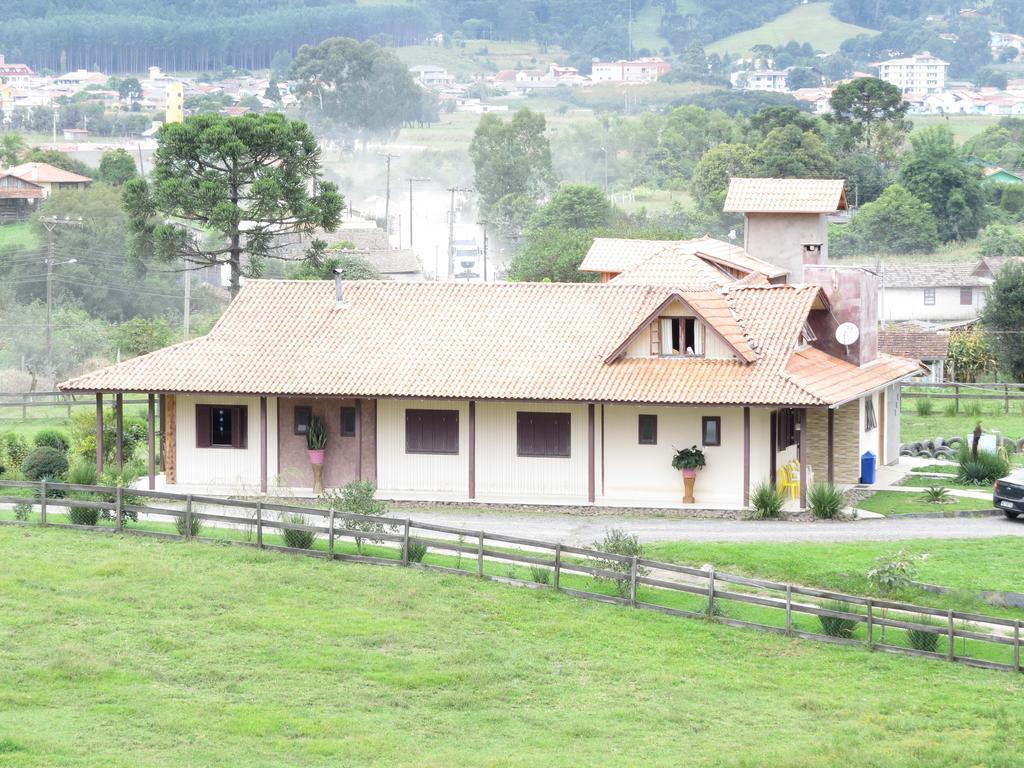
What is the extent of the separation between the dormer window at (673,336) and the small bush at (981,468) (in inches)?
314

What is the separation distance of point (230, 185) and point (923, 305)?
5148 centimetres

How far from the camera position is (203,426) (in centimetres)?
4166

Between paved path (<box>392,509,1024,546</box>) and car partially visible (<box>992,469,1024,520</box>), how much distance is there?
24 centimetres

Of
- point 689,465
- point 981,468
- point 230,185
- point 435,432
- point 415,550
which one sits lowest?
point 415,550

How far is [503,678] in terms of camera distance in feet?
82.6

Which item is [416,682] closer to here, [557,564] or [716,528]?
[557,564]

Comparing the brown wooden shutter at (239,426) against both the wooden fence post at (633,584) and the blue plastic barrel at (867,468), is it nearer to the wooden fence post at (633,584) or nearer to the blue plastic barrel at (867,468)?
the wooden fence post at (633,584)

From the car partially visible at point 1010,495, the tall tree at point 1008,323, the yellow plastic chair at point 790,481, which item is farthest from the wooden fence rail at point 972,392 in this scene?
the car partially visible at point 1010,495

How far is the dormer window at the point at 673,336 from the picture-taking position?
133 feet

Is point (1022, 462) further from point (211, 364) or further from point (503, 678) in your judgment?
point (503, 678)

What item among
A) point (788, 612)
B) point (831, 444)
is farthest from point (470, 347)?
point (788, 612)

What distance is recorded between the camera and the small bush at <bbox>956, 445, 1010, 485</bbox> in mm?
42688

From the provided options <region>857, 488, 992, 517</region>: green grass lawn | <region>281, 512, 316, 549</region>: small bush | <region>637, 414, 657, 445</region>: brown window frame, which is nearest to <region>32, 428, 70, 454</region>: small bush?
<region>281, 512, 316, 549</region>: small bush

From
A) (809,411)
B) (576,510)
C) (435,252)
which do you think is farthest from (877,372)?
(435,252)
